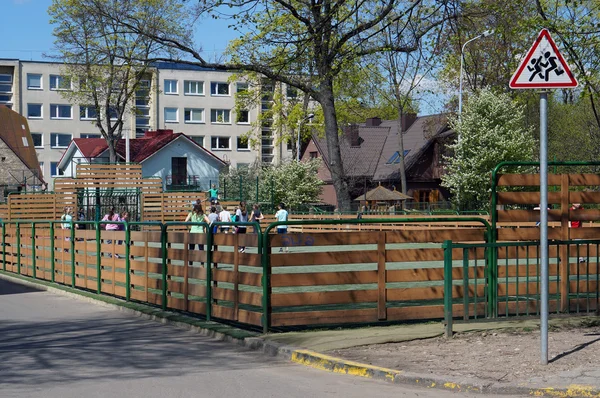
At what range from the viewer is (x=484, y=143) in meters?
52.5

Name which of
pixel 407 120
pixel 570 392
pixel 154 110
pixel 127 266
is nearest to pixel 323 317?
pixel 570 392

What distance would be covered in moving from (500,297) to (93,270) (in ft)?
30.5

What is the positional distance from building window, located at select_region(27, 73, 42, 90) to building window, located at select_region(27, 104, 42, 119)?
1.82 metres

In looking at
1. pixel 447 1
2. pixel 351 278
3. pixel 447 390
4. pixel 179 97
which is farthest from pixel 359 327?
pixel 179 97

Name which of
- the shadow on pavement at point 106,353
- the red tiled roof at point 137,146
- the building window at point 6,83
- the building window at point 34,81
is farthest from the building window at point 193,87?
the shadow on pavement at point 106,353

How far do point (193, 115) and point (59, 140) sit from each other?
1417 cm

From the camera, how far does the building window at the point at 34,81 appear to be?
86.4 metres

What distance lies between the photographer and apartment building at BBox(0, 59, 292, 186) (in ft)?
283

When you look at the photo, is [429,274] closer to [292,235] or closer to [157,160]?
[292,235]

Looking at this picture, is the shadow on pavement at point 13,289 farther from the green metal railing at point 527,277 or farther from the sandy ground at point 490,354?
the sandy ground at point 490,354

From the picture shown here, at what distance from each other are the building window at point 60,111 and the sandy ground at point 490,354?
82.1m

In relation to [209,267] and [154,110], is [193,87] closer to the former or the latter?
[154,110]

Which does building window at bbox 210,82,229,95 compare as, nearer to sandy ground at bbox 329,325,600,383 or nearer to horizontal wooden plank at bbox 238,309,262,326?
horizontal wooden plank at bbox 238,309,262,326

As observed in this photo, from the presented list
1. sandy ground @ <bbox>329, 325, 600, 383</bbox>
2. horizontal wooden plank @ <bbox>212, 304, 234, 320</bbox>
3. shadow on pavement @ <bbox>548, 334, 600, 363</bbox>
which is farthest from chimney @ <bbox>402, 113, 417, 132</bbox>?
shadow on pavement @ <bbox>548, 334, 600, 363</bbox>
